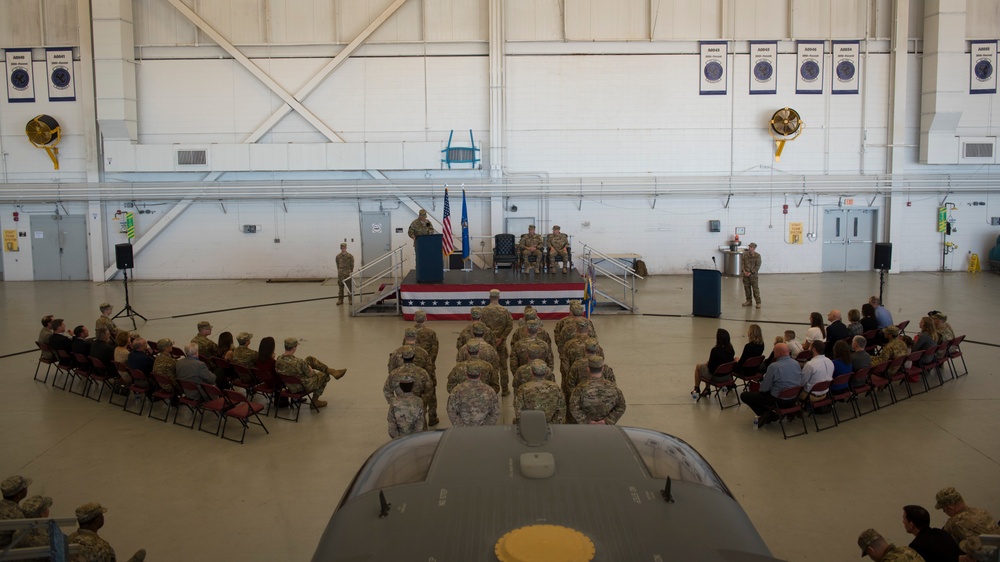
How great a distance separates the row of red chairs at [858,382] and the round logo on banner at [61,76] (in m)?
19.4

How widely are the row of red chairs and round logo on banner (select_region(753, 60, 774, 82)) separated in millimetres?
12101

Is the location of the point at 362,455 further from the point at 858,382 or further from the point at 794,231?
the point at 794,231

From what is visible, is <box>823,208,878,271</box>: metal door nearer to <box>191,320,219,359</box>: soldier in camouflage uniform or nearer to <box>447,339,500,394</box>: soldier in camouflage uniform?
<box>447,339,500,394</box>: soldier in camouflage uniform

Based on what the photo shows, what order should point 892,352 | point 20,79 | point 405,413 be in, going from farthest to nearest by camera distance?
1. point 20,79
2. point 892,352
3. point 405,413

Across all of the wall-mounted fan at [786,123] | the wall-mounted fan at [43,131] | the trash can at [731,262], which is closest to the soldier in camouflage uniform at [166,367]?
the wall-mounted fan at [43,131]

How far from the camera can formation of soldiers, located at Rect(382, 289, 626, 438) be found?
684 cm

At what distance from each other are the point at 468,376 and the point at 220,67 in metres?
17.2

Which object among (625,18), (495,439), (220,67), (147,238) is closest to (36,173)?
(147,238)

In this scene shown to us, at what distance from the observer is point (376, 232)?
21484mm

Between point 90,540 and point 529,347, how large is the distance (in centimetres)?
448

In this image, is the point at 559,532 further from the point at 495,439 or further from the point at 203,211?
the point at 203,211

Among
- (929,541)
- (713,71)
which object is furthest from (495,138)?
(929,541)

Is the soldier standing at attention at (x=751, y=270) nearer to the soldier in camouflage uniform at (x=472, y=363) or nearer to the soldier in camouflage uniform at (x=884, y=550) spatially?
the soldier in camouflage uniform at (x=472, y=363)

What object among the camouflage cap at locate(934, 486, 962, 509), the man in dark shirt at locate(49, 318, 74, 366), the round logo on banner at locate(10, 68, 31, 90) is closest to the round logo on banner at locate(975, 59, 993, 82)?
the camouflage cap at locate(934, 486, 962, 509)
